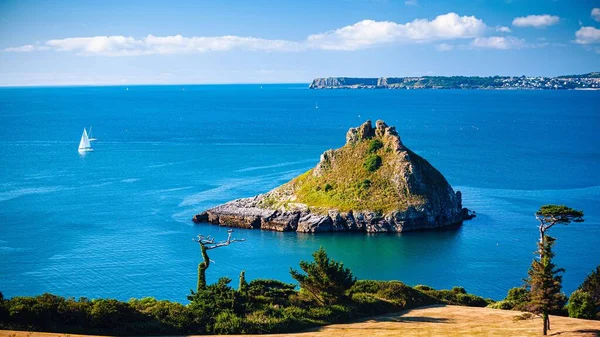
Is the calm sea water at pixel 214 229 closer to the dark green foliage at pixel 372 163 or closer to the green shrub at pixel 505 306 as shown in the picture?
the dark green foliage at pixel 372 163

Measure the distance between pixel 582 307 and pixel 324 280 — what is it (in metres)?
19.3

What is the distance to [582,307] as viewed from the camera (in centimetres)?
4753

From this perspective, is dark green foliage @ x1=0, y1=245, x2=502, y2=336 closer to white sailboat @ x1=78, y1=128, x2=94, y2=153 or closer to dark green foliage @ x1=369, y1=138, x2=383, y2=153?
dark green foliage @ x1=369, y1=138, x2=383, y2=153

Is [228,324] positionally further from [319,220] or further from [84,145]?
[84,145]

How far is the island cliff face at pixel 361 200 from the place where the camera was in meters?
95.7

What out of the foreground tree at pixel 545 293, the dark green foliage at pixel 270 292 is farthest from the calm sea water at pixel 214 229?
the foreground tree at pixel 545 293

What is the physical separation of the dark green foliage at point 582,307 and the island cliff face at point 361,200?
47.0 metres

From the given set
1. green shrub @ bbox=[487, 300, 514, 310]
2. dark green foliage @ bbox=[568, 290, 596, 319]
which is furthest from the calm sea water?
dark green foliage @ bbox=[568, 290, 596, 319]

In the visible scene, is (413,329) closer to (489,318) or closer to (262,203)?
(489,318)

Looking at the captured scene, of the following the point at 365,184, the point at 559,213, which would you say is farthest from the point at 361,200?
the point at 559,213

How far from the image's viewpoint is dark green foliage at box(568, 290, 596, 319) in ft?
156

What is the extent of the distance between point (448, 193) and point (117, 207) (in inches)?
2191

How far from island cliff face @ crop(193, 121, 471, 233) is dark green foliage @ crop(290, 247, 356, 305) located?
47915 mm

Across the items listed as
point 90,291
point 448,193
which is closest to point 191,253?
point 90,291
